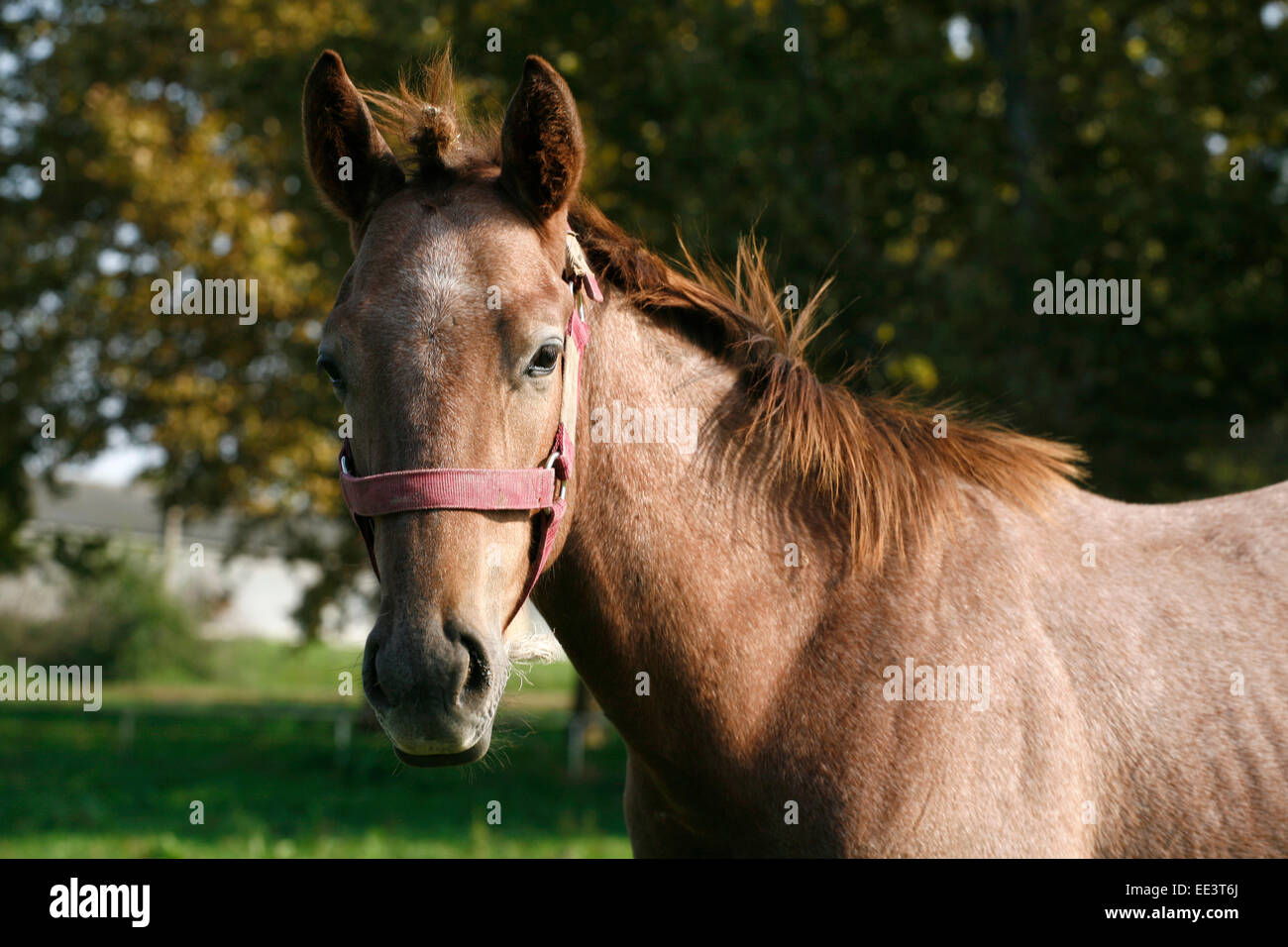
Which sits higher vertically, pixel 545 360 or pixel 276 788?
pixel 545 360

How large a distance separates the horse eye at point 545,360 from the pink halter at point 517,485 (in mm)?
78

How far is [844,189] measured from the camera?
12.5m

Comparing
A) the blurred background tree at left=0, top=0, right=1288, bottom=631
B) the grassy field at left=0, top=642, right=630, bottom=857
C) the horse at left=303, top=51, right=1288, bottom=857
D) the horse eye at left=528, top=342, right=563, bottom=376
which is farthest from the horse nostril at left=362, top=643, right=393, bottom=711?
the blurred background tree at left=0, top=0, right=1288, bottom=631

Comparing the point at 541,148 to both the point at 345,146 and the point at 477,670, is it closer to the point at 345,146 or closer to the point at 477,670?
the point at 345,146

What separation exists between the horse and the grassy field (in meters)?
0.58

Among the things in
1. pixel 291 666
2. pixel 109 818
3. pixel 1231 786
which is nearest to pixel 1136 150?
pixel 1231 786

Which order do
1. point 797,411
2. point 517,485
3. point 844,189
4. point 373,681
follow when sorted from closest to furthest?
1. point 373,681
2. point 517,485
3. point 797,411
4. point 844,189

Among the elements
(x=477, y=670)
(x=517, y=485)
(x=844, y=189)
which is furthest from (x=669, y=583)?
(x=844, y=189)

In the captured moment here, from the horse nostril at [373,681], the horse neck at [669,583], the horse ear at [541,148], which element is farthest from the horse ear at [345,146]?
the horse nostril at [373,681]

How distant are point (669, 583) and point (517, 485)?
578 millimetres

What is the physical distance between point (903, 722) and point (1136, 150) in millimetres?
11419

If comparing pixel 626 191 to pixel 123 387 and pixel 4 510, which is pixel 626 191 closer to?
pixel 123 387

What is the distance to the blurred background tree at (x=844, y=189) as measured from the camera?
11344 millimetres

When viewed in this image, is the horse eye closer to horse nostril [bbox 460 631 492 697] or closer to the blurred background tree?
horse nostril [bbox 460 631 492 697]
